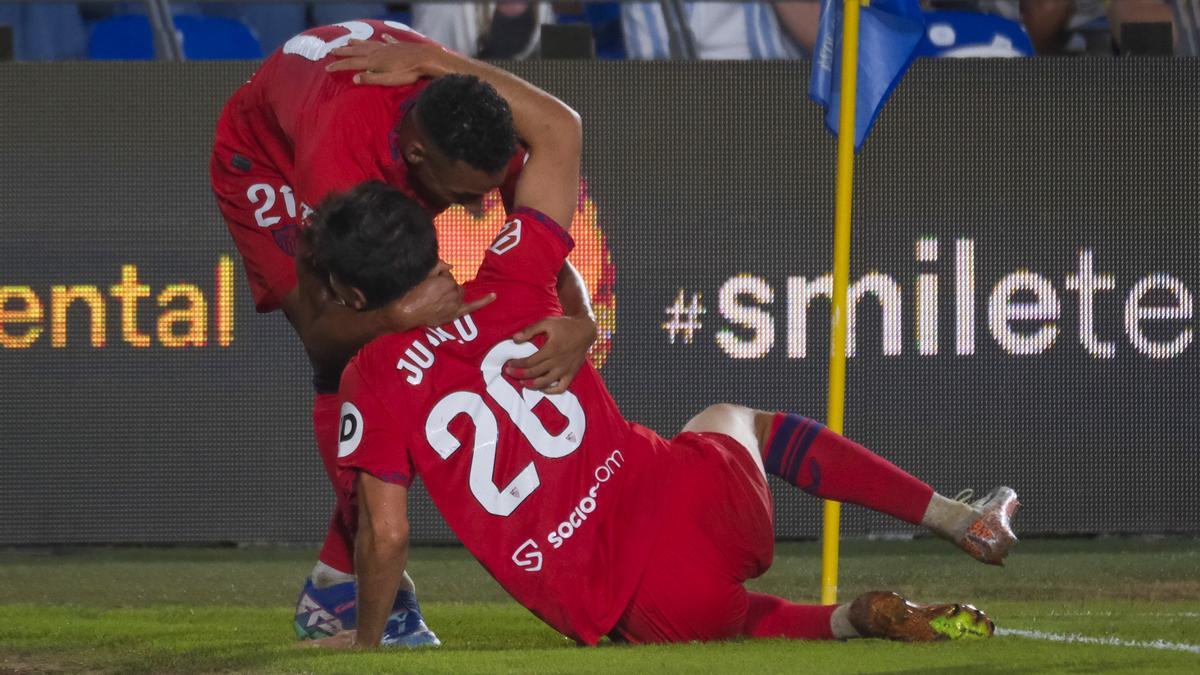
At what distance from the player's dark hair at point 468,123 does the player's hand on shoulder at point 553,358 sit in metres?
0.35

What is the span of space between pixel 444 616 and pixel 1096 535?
3180 millimetres

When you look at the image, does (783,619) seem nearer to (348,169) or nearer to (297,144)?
(348,169)

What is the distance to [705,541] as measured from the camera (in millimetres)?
3715

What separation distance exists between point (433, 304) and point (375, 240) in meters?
0.18

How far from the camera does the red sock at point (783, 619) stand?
393 cm

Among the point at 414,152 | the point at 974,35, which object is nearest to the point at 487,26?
the point at 974,35

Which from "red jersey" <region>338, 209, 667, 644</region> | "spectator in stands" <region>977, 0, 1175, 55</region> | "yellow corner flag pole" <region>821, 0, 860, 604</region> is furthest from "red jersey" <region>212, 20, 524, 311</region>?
"spectator in stands" <region>977, 0, 1175, 55</region>

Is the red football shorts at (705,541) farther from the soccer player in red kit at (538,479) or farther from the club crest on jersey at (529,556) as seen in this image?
the club crest on jersey at (529,556)

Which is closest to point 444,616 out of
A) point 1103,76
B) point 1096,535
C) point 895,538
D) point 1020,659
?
point 1020,659

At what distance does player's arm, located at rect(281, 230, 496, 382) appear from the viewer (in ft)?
12.0

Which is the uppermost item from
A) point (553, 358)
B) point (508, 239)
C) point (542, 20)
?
point (542, 20)

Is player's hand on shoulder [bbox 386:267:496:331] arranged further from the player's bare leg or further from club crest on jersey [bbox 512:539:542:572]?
the player's bare leg

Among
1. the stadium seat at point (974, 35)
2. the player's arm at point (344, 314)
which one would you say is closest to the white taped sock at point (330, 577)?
the player's arm at point (344, 314)

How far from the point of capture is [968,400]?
7.04m
